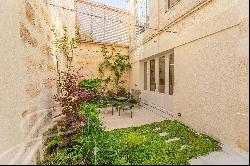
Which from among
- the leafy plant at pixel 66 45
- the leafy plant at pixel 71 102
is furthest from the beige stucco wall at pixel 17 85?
the leafy plant at pixel 66 45

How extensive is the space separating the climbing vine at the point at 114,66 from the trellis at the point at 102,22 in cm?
86

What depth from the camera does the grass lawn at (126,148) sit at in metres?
3.87

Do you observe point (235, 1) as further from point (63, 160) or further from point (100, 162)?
point (63, 160)

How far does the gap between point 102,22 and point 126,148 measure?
10.3m

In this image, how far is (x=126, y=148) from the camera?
171 inches

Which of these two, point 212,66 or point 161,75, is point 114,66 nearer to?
point 161,75

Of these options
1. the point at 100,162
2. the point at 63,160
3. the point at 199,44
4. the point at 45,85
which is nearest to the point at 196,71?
the point at 199,44

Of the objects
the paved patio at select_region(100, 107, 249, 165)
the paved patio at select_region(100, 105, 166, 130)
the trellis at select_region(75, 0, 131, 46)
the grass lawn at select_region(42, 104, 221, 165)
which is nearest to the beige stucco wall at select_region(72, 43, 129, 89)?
the trellis at select_region(75, 0, 131, 46)

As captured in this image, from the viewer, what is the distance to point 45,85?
21.2 ft

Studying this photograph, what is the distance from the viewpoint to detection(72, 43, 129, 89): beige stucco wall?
11891mm

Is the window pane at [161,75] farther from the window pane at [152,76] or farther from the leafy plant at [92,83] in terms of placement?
the leafy plant at [92,83]

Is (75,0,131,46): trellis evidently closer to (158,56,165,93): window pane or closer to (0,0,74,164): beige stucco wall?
(158,56,165,93): window pane

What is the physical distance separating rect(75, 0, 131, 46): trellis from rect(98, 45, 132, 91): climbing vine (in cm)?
86

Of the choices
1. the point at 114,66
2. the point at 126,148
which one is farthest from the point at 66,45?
the point at 126,148
